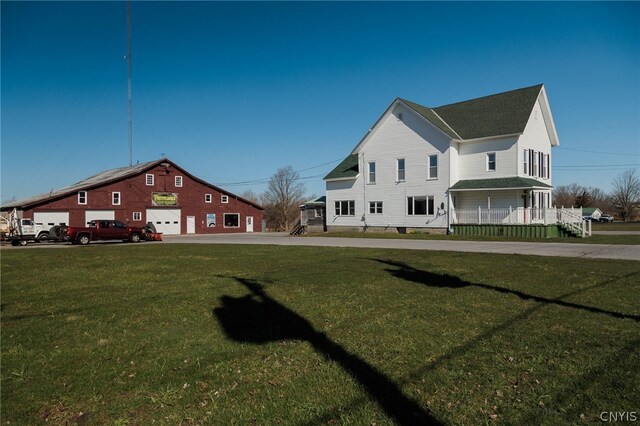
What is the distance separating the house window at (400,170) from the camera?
3584 cm

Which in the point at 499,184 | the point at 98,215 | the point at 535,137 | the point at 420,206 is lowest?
the point at 98,215

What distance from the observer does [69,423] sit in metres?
3.57

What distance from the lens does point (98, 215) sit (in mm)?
46250

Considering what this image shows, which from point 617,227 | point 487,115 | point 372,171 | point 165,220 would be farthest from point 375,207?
point 617,227

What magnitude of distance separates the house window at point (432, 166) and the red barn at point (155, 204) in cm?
3019

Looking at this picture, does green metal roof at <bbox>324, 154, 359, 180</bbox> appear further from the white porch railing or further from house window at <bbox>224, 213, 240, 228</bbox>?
house window at <bbox>224, 213, 240, 228</bbox>

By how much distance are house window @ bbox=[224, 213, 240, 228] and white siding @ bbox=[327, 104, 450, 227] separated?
21575 millimetres

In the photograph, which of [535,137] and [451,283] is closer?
[451,283]

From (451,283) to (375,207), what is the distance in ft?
92.6

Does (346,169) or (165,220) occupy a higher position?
(346,169)

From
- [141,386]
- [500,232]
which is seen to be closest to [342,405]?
[141,386]

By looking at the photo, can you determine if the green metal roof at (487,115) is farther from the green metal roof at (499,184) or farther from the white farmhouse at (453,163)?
the green metal roof at (499,184)

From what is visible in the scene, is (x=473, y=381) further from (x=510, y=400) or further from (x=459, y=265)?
(x=459, y=265)

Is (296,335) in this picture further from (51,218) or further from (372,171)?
(51,218)
